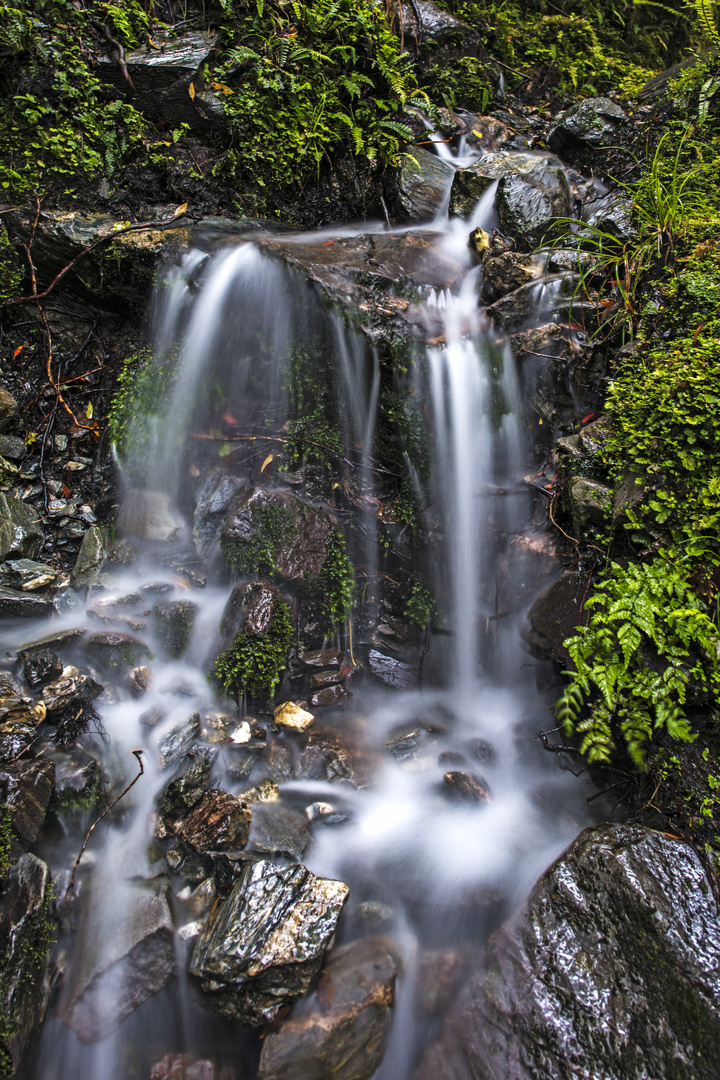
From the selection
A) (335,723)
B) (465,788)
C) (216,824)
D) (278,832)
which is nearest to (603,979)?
(465,788)

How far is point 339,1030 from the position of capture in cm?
228

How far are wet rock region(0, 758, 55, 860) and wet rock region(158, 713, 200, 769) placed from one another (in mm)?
690

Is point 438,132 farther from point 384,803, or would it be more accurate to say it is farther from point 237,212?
point 384,803

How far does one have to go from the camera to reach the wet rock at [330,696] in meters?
4.02

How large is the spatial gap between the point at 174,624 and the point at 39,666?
98cm

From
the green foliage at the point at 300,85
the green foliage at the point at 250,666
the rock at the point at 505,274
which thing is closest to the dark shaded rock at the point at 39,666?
the green foliage at the point at 250,666

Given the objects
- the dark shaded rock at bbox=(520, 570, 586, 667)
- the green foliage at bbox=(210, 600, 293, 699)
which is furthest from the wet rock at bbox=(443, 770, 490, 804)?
the green foliage at bbox=(210, 600, 293, 699)

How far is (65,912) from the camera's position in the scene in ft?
8.61

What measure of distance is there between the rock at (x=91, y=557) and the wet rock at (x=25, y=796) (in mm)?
1918

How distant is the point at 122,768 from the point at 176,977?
122 cm

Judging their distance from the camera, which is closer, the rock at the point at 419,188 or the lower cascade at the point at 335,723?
the lower cascade at the point at 335,723

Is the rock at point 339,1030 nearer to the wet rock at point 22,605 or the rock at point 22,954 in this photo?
the rock at point 22,954

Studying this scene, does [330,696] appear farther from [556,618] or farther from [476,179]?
[476,179]

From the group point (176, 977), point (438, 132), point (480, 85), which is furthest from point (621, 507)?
point (480, 85)
